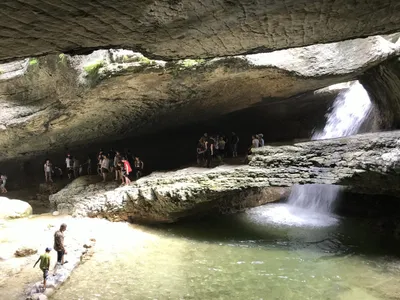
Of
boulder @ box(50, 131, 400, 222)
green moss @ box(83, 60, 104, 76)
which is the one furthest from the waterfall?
green moss @ box(83, 60, 104, 76)

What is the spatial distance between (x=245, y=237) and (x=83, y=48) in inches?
374

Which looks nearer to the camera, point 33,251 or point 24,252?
point 24,252

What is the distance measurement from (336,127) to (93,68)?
12.8 metres

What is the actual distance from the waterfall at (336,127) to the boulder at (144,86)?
11.2 ft

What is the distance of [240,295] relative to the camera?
26.3 feet

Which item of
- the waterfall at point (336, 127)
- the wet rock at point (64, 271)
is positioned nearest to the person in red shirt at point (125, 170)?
the wet rock at point (64, 271)

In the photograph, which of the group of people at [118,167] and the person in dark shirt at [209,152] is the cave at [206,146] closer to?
the person in dark shirt at [209,152]

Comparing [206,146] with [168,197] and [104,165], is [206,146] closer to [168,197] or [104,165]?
[168,197]

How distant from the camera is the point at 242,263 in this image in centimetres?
993

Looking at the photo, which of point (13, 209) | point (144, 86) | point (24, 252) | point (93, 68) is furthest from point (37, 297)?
point (13, 209)

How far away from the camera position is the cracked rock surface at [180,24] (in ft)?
11.3

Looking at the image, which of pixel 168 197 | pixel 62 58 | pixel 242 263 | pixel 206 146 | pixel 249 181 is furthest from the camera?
pixel 206 146

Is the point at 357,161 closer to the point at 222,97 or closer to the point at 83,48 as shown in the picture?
the point at 222,97

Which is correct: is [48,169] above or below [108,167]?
below
